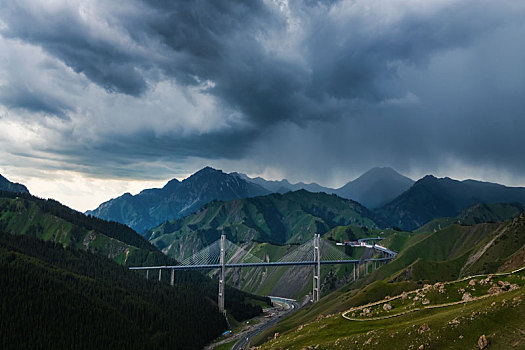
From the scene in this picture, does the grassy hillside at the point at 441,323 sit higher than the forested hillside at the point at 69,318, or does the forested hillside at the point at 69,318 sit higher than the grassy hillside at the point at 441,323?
the grassy hillside at the point at 441,323

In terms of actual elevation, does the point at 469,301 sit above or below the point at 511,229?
below

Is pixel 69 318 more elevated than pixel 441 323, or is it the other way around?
pixel 441 323

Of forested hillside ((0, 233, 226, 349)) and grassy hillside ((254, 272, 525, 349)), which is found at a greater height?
grassy hillside ((254, 272, 525, 349))

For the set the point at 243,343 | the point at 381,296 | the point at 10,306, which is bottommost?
the point at 243,343

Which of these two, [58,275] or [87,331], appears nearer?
[87,331]

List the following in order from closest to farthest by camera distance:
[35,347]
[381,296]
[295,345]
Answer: [295,345], [381,296], [35,347]

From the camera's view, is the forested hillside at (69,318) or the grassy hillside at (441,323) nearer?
the grassy hillside at (441,323)

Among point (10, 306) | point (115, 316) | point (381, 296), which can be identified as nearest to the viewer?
point (381, 296)

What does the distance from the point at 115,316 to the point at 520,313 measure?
538 feet

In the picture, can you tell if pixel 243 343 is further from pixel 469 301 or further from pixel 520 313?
pixel 520 313

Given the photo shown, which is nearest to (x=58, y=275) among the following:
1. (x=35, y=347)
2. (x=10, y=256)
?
(x=10, y=256)

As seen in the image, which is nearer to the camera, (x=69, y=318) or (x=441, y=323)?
(x=441, y=323)

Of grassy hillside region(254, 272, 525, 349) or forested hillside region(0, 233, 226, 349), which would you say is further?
forested hillside region(0, 233, 226, 349)

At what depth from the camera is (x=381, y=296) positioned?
444 ft
